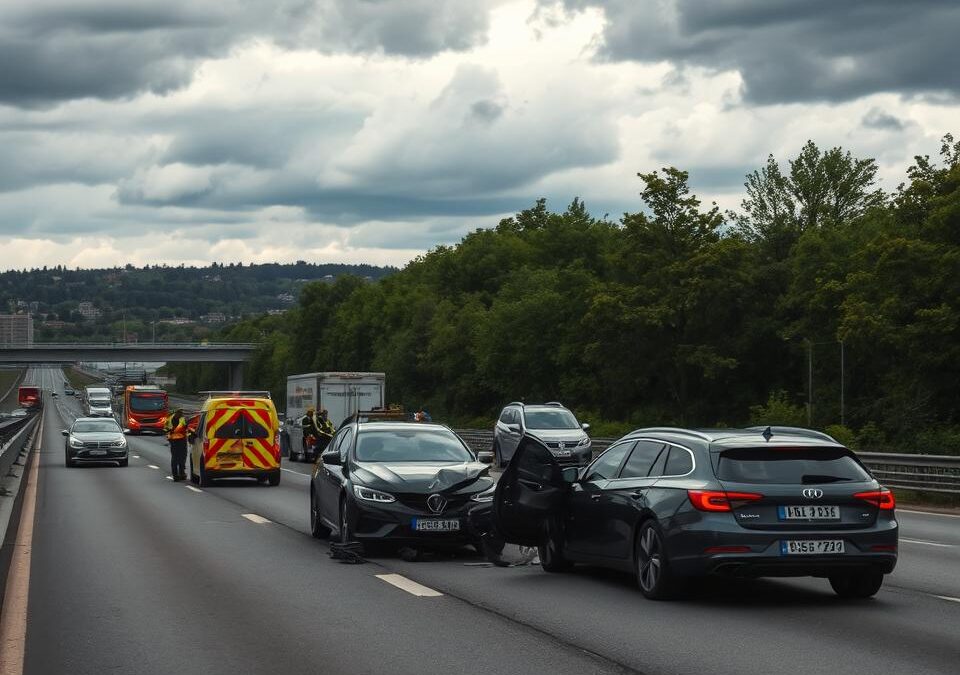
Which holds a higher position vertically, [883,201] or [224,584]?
[883,201]

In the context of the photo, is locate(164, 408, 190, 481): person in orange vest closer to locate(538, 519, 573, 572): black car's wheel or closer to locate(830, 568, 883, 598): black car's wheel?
locate(538, 519, 573, 572): black car's wheel

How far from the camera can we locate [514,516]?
13.8 m

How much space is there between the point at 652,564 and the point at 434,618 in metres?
1.96

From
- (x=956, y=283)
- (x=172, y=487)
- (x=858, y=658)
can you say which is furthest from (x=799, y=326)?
(x=858, y=658)

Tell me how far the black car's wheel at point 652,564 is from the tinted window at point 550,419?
88.7ft

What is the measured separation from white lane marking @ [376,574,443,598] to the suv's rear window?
2.70 metres

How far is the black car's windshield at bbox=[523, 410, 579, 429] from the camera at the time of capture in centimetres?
3922

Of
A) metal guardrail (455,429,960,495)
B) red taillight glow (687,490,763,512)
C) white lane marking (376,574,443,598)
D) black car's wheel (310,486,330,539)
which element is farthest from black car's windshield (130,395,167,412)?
red taillight glow (687,490,763,512)

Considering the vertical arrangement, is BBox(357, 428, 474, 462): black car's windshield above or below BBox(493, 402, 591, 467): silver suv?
above

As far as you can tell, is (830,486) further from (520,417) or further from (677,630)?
(520,417)

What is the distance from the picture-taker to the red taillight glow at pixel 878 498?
11289mm

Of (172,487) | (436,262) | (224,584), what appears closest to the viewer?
(224,584)

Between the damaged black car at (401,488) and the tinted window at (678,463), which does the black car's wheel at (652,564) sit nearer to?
the tinted window at (678,463)

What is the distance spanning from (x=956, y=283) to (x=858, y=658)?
4434cm
